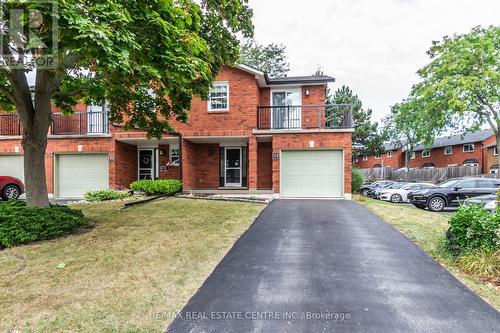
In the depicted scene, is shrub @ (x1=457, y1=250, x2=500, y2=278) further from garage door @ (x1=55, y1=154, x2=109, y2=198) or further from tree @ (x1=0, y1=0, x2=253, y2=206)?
garage door @ (x1=55, y1=154, x2=109, y2=198)

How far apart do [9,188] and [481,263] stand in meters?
17.1

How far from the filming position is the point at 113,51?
173 inches

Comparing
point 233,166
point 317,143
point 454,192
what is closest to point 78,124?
point 233,166

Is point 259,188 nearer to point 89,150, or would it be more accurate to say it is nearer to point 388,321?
point 89,150

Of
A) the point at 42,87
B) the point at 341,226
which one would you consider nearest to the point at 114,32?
the point at 42,87

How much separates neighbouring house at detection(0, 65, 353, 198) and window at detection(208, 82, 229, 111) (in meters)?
0.05

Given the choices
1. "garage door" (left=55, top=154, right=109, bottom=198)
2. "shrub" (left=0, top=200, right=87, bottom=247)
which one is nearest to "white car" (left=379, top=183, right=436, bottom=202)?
"garage door" (left=55, top=154, right=109, bottom=198)

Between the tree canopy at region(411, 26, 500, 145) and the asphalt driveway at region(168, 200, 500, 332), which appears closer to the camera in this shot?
the asphalt driveway at region(168, 200, 500, 332)

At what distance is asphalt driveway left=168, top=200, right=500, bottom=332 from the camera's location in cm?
316

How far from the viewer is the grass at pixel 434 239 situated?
4.09m

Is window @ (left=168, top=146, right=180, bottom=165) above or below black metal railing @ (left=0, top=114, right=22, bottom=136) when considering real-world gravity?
below

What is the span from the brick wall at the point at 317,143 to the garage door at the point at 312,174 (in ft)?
0.98

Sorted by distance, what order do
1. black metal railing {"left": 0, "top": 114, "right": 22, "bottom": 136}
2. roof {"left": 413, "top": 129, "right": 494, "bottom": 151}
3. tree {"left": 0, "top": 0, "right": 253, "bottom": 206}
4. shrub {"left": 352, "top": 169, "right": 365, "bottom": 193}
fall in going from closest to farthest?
1. tree {"left": 0, "top": 0, "right": 253, "bottom": 206}
2. black metal railing {"left": 0, "top": 114, "right": 22, "bottom": 136}
3. shrub {"left": 352, "top": 169, "right": 365, "bottom": 193}
4. roof {"left": 413, "top": 129, "right": 494, "bottom": 151}

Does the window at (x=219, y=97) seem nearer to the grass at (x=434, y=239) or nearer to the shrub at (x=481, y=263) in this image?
the grass at (x=434, y=239)
